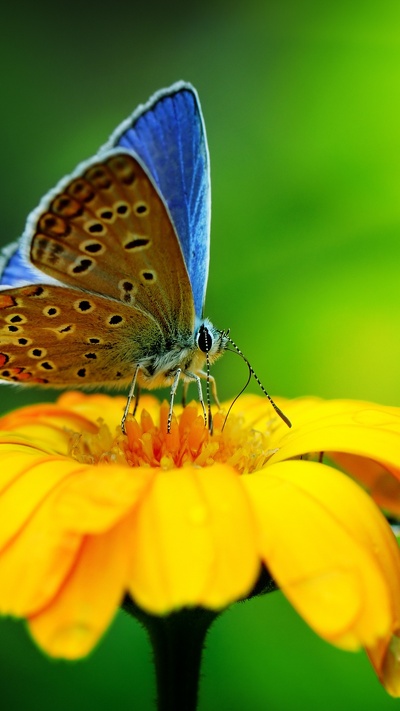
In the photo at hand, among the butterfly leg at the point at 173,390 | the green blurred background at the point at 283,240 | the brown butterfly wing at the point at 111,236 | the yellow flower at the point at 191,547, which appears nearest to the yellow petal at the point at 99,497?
the yellow flower at the point at 191,547

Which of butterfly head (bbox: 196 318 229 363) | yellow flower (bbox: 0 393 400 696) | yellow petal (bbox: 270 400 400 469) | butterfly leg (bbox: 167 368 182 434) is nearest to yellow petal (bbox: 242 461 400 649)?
yellow flower (bbox: 0 393 400 696)

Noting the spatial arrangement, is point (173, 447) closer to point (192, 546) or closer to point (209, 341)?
point (209, 341)

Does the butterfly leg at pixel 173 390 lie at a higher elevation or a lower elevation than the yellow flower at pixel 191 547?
lower

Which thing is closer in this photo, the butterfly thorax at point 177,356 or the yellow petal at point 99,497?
the yellow petal at point 99,497

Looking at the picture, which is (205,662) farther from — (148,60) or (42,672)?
(148,60)

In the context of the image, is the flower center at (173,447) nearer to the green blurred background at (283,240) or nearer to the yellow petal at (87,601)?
the green blurred background at (283,240)

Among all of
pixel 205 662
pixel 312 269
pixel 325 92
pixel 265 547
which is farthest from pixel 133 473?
pixel 325 92
